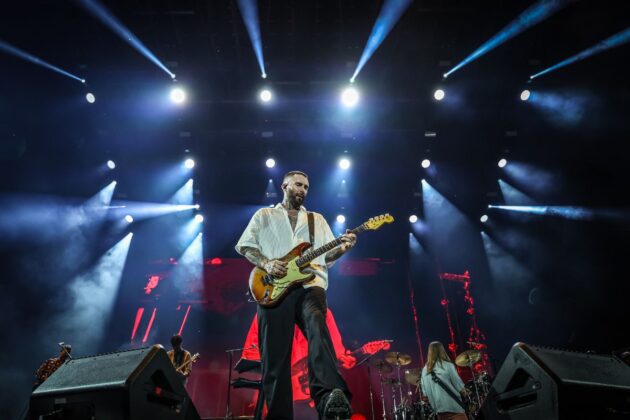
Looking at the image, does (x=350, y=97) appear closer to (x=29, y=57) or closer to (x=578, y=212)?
(x=578, y=212)

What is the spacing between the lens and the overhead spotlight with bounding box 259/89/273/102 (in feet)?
27.9

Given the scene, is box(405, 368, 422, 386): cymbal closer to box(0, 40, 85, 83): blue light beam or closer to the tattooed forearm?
the tattooed forearm

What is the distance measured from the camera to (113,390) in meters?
2.04

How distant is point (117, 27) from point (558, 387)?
8.59 metres

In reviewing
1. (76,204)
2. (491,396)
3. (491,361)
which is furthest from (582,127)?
(76,204)

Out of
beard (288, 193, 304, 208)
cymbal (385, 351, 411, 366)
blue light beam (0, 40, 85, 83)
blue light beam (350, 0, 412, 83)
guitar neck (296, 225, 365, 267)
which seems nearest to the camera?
guitar neck (296, 225, 365, 267)

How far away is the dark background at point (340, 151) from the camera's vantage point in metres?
7.10

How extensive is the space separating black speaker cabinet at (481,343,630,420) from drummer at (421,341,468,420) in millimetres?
3157

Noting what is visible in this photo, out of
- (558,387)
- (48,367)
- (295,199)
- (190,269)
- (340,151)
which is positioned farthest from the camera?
(190,269)

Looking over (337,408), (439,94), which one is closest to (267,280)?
(337,408)

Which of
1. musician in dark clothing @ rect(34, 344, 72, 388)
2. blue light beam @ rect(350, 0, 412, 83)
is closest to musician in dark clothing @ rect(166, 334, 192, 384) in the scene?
musician in dark clothing @ rect(34, 344, 72, 388)

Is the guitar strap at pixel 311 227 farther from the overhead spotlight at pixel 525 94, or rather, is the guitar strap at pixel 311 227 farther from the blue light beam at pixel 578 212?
the overhead spotlight at pixel 525 94

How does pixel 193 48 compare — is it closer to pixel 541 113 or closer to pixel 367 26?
pixel 367 26

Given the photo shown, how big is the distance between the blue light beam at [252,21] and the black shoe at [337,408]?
6.94 metres
